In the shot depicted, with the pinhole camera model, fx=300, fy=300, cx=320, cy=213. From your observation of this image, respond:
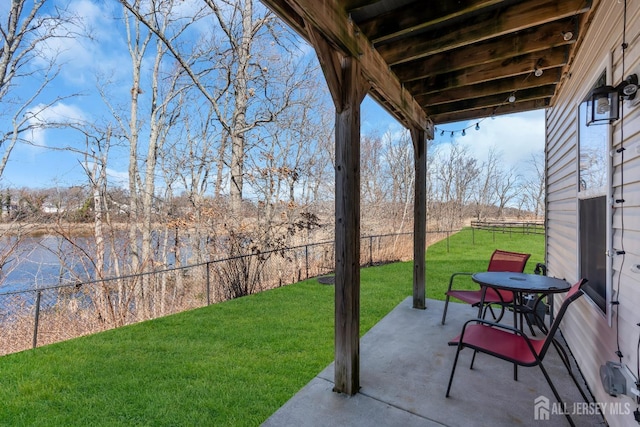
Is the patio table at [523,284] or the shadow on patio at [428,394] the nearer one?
the shadow on patio at [428,394]

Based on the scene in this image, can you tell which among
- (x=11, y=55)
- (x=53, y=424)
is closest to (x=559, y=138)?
(x=53, y=424)

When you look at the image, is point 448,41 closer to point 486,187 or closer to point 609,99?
point 609,99

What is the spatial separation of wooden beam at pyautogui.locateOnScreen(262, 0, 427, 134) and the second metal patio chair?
2055mm

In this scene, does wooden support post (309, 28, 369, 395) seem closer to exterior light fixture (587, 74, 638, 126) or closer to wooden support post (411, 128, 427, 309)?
exterior light fixture (587, 74, 638, 126)

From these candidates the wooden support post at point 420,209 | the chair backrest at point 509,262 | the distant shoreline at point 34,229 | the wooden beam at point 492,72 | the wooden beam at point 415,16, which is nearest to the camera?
the wooden beam at point 415,16

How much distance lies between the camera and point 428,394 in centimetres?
209

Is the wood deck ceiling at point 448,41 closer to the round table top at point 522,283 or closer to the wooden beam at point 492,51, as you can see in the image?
the wooden beam at point 492,51

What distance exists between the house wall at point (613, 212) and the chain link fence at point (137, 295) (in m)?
4.35

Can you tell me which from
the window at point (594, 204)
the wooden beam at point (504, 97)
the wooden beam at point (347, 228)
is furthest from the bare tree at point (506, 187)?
the wooden beam at point (347, 228)

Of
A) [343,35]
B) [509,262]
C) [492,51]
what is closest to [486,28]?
[492,51]

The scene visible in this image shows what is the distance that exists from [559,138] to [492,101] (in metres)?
0.87

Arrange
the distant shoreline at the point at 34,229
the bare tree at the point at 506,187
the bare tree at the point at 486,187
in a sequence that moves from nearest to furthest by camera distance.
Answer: the distant shoreline at the point at 34,229, the bare tree at the point at 486,187, the bare tree at the point at 506,187

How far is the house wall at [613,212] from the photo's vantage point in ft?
5.08

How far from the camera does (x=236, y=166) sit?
676cm
